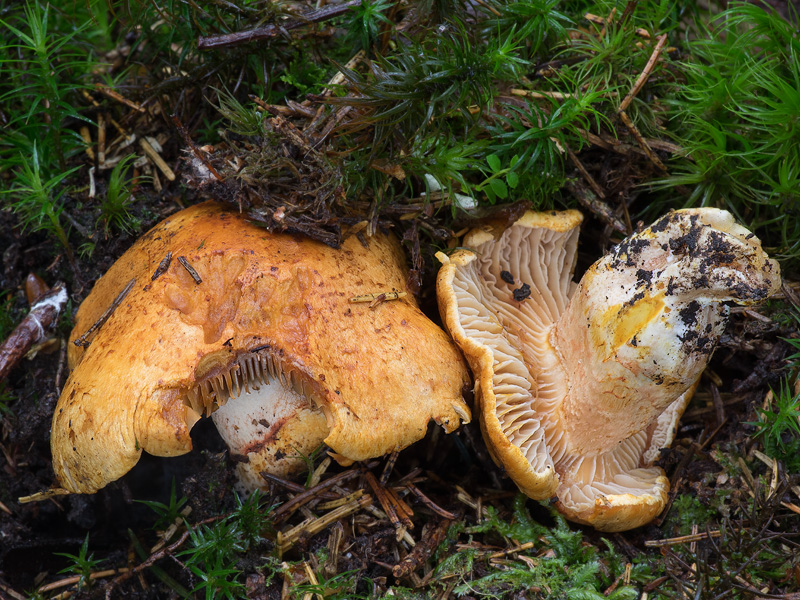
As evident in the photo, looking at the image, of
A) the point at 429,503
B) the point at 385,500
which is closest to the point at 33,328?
the point at 385,500

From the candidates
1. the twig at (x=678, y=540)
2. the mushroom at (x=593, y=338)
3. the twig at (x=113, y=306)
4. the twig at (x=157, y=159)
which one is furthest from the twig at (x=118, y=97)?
the twig at (x=678, y=540)

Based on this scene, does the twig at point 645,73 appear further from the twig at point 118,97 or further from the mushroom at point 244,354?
the twig at point 118,97

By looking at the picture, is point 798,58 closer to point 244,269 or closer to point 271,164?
point 271,164

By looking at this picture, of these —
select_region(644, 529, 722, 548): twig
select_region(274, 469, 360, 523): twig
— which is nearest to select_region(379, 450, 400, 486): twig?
select_region(274, 469, 360, 523): twig

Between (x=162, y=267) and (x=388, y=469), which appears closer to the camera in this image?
(x=162, y=267)

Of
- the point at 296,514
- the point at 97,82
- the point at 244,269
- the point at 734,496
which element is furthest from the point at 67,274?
the point at 734,496

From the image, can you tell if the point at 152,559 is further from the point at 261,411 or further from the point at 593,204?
the point at 593,204
